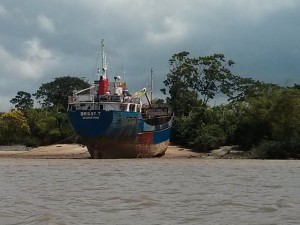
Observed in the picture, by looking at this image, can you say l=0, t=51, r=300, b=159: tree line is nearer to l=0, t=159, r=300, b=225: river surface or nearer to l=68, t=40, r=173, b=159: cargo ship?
l=68, t=40, r=173, b=159: cargo ship

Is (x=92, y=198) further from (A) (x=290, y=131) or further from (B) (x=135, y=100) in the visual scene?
(A) (x=290, y=131)

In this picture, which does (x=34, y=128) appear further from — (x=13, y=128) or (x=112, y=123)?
(x=112, y=123)

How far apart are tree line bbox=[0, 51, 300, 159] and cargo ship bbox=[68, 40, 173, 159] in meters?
10.9

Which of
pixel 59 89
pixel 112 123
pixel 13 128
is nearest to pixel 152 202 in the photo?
pixel 112 123

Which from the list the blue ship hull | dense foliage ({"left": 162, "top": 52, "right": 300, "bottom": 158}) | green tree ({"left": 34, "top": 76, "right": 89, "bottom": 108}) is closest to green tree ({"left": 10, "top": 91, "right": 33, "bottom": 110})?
green tree ({"left": 34, "top": 76, "right": 89, "bottom": 108})

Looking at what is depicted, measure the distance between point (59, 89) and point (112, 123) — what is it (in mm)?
59360

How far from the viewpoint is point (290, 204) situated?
529 inches

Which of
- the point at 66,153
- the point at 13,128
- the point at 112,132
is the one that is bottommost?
the point at 66,153

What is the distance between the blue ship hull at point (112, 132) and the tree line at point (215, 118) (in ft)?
37.8

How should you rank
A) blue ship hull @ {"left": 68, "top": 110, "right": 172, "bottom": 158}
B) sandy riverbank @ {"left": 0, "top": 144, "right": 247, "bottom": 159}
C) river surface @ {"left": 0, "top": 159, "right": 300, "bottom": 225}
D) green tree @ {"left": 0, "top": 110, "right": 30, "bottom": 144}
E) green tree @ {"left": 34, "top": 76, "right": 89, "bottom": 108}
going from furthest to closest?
green tree @ {"left": 34, "top": 76, "right": 89, "bottom": 108}
green tree @ {"left": 0, "top": 110, "right": 30, "bottom": 144}
sandy riverbank @ {"left": 0, "top": 144, "right": 247, "bottom": 159}
blue ship hull @ {"left": 68, "top": 110, "right": 172, "bottom": 158}
river surface @ {"left": 0, "top": 159, "right": 300, "bottom": 225}

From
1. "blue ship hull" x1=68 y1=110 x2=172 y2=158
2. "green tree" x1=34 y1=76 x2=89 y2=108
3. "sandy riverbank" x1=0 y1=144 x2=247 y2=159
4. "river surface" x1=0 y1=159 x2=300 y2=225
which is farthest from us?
"green tree" x1=34 y1=76 x2=89 y2=108

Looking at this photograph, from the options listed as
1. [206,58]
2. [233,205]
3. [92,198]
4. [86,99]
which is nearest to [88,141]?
[86,99]

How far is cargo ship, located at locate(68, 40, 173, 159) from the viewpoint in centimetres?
4091

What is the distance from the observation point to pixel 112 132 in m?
41.1
